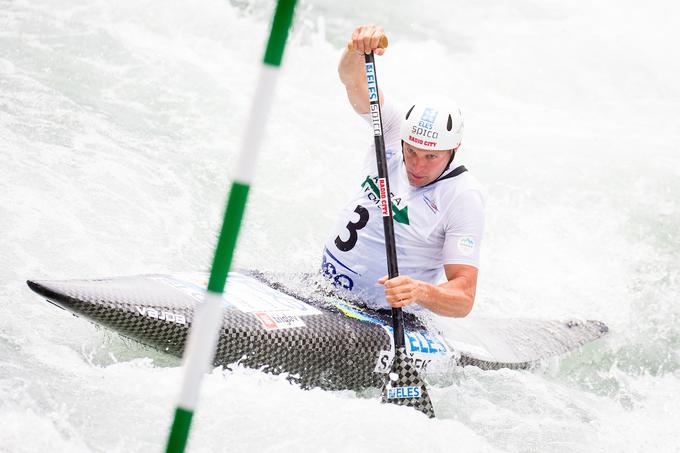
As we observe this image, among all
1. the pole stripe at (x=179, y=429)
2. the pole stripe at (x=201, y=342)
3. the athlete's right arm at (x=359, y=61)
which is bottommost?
the pole stripe at (x=179, y=429)

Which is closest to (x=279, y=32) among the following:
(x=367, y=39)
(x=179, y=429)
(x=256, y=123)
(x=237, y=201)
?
(x=256, y=123)

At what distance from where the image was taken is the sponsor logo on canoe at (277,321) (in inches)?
150

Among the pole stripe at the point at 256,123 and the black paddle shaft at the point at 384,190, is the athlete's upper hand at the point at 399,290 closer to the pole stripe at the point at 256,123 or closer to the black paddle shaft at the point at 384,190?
the black paddle shaft at the point at 384,190

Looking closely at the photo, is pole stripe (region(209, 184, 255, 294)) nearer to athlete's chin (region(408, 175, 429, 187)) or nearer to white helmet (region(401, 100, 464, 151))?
white helmet (region(401, 100, 464, 151))

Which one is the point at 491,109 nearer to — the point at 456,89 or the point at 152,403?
the point at 456,89

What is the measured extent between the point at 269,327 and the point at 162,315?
0.50 metres

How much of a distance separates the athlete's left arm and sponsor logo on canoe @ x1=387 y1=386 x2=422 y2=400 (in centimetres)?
38

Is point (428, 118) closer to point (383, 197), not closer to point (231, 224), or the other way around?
point (383, 197)

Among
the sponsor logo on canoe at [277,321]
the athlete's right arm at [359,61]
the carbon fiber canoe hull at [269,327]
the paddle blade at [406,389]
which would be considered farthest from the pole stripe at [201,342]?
the athlete's right arm at [359,61]

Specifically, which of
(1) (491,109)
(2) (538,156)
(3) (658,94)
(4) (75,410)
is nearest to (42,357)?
(4) (75,410)

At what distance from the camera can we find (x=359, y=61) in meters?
4.30

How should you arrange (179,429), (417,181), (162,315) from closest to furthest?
(179,429) → (162,315) → (417,181)

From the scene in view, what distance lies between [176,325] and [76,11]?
7.03 meters

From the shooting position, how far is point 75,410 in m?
3.05
